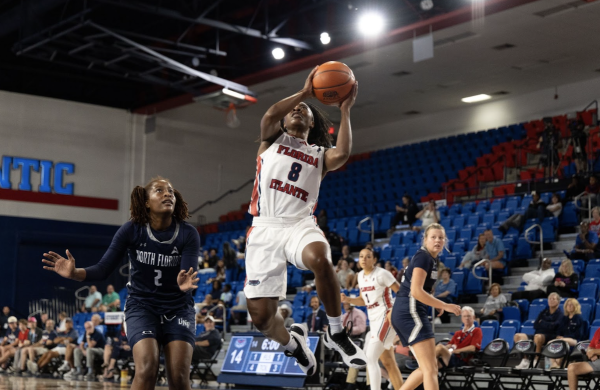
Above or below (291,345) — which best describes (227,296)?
above

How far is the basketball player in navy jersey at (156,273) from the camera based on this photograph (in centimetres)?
500

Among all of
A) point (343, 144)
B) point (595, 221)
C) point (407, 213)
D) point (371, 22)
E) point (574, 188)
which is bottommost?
point (343, 144)

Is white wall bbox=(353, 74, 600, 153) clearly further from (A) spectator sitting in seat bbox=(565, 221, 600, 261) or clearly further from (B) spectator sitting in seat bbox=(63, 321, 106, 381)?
(B) spectator sitting in seat bbox=(63, 321, 106, 381)

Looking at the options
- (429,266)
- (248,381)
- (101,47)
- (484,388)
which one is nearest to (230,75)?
(101,47)

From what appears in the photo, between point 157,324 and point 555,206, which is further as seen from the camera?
point 555,206

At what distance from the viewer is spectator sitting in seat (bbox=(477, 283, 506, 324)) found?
12.3 metres

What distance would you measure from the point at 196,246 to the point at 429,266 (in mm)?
2323

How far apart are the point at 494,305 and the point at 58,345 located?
10.5 meters

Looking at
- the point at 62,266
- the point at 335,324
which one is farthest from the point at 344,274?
the point at 62,266

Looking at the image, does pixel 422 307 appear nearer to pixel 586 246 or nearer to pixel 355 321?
pixel 355 321

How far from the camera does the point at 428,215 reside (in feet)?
56.7

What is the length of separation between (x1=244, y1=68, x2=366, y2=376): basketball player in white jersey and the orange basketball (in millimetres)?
61

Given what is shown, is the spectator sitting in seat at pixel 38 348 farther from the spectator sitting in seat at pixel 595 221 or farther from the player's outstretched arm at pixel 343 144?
the player's outstretched arm at pixel 343 144

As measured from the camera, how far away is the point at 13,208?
74.7ft
